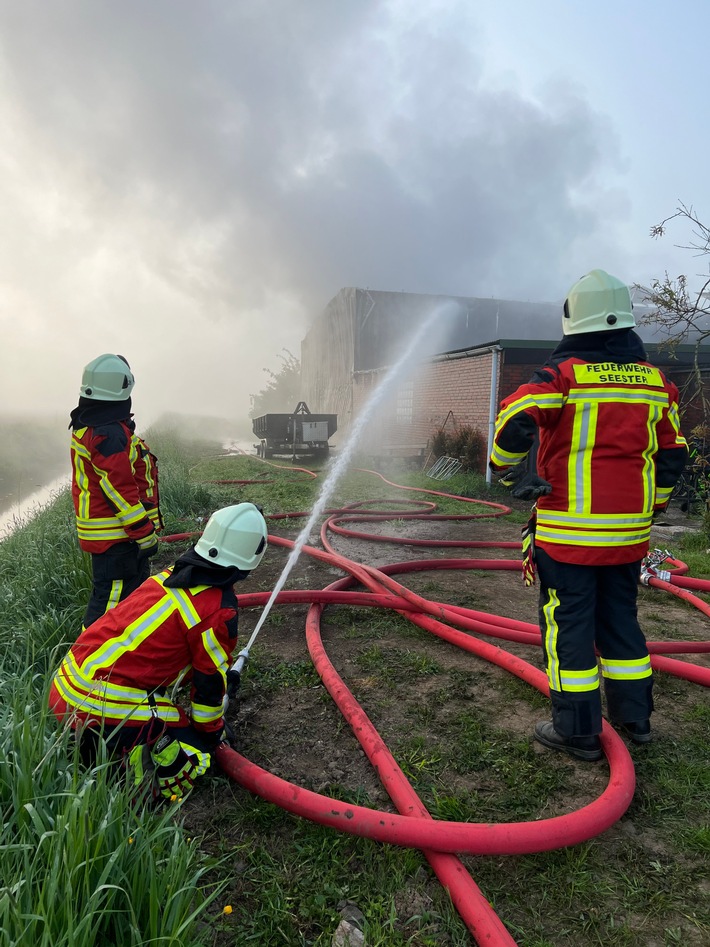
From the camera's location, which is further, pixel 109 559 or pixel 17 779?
pixel 109 559

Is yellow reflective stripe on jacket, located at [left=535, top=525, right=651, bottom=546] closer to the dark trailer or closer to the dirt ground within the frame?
the dirt ground

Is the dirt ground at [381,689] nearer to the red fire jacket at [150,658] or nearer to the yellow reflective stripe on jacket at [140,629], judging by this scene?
the red fire jacket at [150,658]

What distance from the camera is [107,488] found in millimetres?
3182

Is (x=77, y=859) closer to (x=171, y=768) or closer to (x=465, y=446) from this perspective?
(x=171, y=768)

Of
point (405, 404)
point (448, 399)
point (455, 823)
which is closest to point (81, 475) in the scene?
point (455, 823)

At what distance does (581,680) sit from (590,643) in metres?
0.16

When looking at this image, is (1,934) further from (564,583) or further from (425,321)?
(425,321)

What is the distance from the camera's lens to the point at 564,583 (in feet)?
8.02

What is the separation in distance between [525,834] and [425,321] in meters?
24.7

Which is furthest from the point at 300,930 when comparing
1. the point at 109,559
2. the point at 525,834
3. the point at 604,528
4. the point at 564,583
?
the point at 109,559

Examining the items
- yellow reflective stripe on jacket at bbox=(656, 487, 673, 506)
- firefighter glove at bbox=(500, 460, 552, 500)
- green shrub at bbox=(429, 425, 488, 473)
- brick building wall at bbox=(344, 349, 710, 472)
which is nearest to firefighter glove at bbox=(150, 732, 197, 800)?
firefighter glove at bbox=(500, 460, 552, 500)

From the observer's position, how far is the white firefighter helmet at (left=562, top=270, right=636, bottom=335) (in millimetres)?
2408

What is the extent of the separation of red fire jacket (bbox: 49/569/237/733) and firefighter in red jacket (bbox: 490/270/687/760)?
1390 millimetres

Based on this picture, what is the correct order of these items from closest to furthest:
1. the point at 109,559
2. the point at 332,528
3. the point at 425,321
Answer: the point at 109,559
the point at 332,528
the point at 425,321
